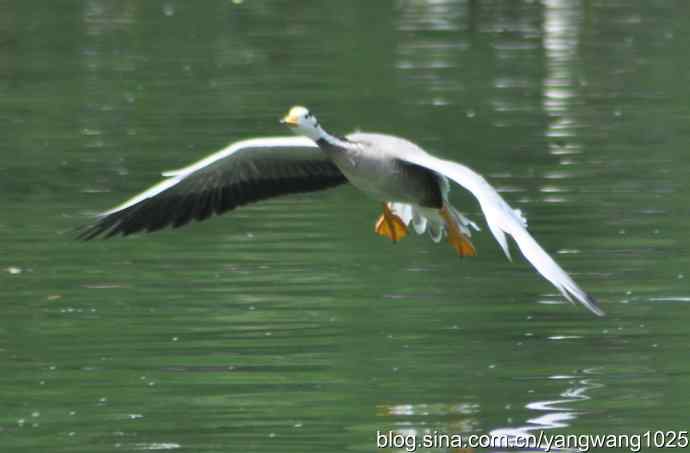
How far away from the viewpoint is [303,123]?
12.2 meters

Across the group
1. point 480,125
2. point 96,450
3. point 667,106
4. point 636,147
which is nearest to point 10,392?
point 96,450

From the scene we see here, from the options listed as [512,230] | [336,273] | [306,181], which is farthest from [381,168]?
[336,273]

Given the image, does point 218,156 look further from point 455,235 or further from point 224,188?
point 455,235

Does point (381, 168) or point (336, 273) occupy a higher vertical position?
point (381, 168)

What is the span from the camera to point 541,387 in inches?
445

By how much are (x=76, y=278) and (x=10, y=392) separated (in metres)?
3.10

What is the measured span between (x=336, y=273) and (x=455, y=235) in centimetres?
154

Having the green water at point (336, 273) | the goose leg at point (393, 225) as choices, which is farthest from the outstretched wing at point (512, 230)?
the goose leg at point (393, 225)

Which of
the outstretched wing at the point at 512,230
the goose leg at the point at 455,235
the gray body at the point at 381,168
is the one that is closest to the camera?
the outstretched wing at the point at 512,230

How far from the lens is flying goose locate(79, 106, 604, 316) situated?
12.5 metres

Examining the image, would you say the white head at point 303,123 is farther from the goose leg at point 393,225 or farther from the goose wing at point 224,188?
the goose leg at point 393,225

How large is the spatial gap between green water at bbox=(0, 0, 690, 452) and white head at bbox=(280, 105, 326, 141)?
1.22 m

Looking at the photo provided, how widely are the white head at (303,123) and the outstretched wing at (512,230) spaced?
73 centimetres

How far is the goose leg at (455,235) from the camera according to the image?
43.1 feet
